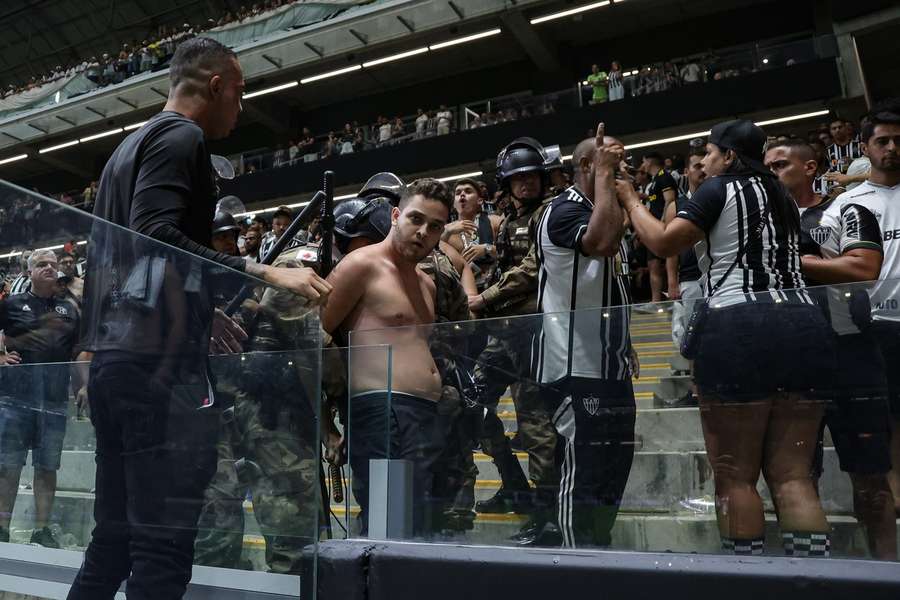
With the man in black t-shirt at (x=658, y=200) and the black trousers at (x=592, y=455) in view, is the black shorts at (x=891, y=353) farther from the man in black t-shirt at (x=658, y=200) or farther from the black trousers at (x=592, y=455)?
the man in black t-shirt at (x=658, y=200)

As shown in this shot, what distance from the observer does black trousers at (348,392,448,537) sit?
2.29 meters

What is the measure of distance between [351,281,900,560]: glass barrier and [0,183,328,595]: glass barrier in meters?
0.56

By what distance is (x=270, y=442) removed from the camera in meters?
1.91

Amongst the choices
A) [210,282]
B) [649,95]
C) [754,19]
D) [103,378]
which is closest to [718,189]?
[210,282]

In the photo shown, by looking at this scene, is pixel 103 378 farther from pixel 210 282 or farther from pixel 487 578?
pixel 487 578

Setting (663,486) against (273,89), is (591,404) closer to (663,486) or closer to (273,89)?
(663,486)

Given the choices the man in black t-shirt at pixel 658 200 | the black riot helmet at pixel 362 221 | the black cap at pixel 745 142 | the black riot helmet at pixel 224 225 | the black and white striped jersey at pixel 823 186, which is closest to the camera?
the black cap at pixel 745 142

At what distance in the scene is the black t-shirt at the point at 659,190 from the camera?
797cm

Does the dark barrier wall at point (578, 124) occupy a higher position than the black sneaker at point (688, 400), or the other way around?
the dark barrier wall at point (578, 124)

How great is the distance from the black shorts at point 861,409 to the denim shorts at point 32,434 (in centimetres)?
177


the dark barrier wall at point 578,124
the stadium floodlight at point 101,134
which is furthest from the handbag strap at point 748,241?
the stadium floodlight at point 101,134

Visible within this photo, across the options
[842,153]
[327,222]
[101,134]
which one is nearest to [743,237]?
[327,222]

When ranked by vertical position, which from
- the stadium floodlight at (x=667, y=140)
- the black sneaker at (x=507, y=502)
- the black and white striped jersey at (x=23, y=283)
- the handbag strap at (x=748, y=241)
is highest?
the stadium floodlight at (x=667, y=140)

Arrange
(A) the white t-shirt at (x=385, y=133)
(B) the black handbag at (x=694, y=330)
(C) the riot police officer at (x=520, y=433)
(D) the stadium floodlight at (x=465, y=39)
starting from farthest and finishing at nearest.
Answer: (A) the white t-shirt at (x=385, y=133)
(D) the stadium floodlight at (x=465, y=39)
(C) the riot police officer at (x=520, y=433)
(B) the black handbag at (x=694, y=330)
